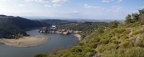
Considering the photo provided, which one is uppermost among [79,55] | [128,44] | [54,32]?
[128,44]

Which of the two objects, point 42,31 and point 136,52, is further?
point 42,31

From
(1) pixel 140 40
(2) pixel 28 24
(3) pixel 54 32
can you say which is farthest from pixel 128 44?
(2) pixel 28 24

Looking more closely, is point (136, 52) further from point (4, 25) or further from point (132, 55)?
point (4, 25)

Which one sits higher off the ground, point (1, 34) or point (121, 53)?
point (121, 53)

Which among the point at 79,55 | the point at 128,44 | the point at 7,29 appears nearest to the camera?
the point at 128,44

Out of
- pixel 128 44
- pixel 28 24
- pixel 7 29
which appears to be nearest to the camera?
pixel 128 44

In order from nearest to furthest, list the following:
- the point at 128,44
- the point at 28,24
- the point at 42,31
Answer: the point at 128,44 → the point at 42,31 → the point at 28,24

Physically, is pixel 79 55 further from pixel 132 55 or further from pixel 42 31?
pixel 42 31

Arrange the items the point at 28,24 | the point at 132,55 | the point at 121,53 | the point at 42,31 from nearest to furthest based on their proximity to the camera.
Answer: the point at 132,55
the point at 121,53
the point at 42,31
the point at 28,24

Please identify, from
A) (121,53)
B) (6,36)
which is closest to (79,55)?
(121,53)
